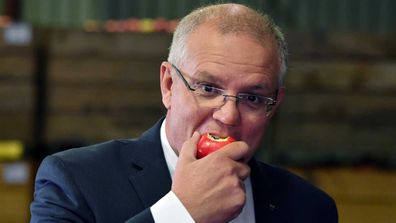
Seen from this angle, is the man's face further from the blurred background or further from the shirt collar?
the blurred background

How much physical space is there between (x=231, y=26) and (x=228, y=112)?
0.26 metres

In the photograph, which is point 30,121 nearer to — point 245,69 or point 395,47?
point 395,47

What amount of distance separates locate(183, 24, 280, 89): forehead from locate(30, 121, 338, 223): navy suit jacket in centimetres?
38

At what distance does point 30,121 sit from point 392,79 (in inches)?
101

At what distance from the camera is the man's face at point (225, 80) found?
102 inches

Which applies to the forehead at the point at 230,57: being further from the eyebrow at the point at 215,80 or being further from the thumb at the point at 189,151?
the thumb at the point at 189,151

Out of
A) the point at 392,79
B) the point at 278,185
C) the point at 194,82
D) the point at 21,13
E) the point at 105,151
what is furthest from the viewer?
the point at 21,13

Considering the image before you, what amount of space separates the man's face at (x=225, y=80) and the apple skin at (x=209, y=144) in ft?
0.20

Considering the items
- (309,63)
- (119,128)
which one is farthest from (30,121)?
(309,63)

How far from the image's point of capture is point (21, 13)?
811 centimetres

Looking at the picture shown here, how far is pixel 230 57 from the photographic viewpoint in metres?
2.62

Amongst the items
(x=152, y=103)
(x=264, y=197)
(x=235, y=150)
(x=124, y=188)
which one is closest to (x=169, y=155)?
(x=124, y=188)

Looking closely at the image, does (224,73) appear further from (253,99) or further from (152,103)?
(152,103)

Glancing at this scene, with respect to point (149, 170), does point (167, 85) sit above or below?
above
